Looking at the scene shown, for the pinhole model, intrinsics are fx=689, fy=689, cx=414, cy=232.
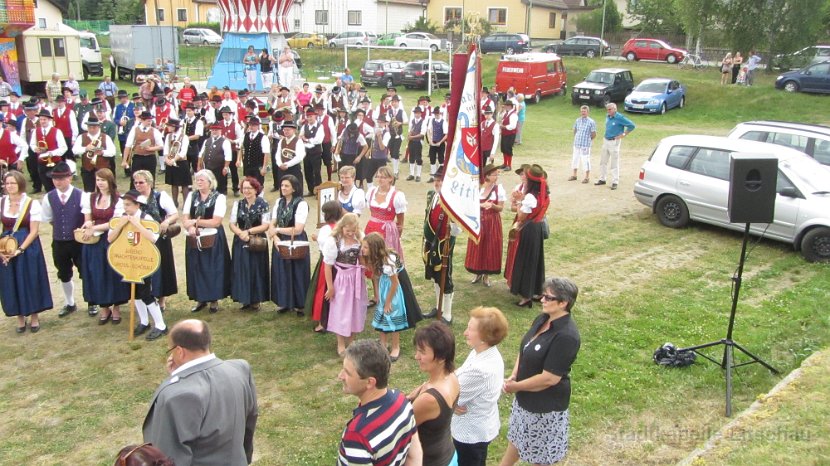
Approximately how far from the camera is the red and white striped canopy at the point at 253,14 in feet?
88.3

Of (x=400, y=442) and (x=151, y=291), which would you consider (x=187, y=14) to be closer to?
(x=151, y=291)

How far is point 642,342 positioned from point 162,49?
32.6m

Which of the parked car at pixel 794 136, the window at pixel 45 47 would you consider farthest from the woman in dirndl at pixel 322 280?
the window at pixel 45 47

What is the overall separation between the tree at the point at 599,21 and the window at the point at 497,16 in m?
5.64

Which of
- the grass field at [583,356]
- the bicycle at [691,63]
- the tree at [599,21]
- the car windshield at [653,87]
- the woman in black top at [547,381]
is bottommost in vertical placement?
the grass field at [583,356]

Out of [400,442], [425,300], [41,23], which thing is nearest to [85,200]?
[425,300]

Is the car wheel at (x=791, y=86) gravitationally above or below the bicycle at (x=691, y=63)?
below

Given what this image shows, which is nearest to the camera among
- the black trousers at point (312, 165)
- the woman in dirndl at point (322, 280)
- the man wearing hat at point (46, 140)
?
the woman in dirndl at point (322, 280)

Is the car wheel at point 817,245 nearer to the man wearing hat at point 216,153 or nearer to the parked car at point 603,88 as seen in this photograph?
the man wearing hat at point 216,153

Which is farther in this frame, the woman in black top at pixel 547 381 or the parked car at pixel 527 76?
the parked car at pixel 527 76

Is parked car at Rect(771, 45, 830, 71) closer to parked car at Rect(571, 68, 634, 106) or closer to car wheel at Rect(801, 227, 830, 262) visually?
parked car at Rect(571, 68, 634, 106)

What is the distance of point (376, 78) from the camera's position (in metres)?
32.9

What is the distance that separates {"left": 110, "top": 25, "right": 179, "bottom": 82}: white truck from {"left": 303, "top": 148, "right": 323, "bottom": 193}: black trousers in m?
22.8

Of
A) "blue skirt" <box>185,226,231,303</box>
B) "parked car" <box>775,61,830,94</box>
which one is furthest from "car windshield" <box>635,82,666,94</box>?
"blue skirt" <box>185,226,231,303</box>
